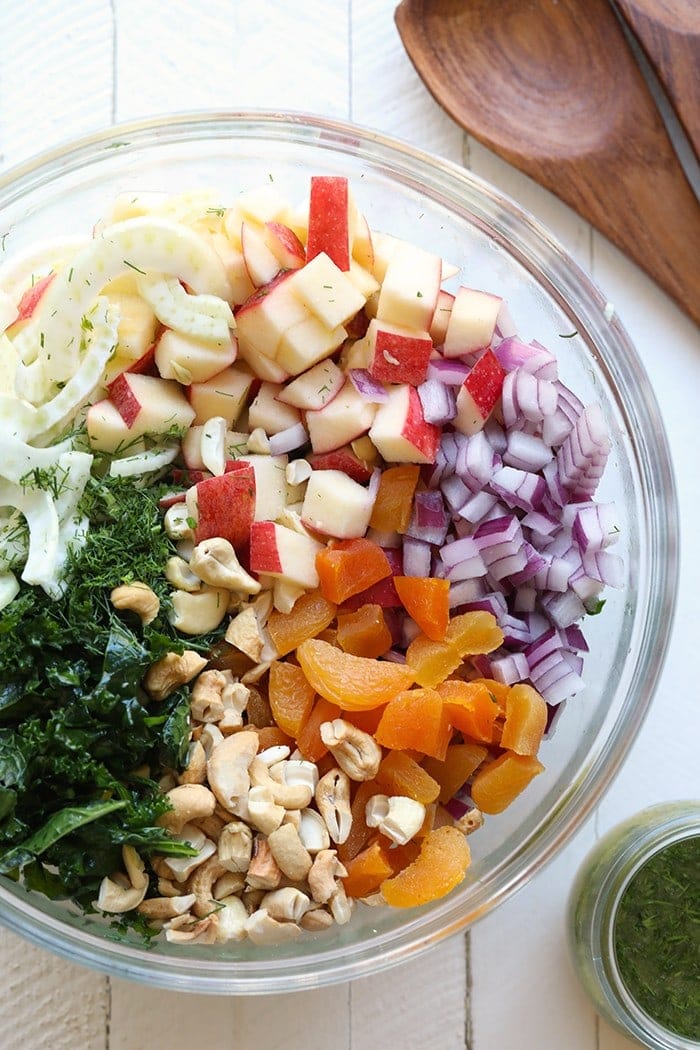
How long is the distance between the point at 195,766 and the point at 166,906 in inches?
9.7

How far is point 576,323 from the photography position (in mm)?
2195

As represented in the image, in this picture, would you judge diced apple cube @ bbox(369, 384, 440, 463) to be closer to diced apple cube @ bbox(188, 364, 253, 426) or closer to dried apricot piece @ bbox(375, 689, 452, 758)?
diced apple cube @ bbox(188, 364, 253, 426)

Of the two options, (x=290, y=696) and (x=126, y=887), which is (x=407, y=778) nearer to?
(x=290, y=696)

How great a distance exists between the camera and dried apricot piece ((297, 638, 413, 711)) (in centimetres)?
183

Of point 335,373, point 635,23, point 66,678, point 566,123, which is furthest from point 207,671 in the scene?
point 635,23

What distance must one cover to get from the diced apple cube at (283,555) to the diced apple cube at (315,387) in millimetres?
243

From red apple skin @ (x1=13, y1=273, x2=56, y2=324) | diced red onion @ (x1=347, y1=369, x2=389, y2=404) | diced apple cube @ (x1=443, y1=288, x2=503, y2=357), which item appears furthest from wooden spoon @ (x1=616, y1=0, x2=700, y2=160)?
red apple skin @ (x1=13, y1=273, x2=56, y2=324)

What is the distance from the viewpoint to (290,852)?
5.90 feet

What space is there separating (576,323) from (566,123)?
0.47 meters

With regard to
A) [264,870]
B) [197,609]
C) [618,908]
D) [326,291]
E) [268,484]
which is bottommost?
[618,908]

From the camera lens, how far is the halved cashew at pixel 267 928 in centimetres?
181

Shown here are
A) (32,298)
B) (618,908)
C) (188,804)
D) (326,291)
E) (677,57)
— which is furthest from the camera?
(677,57)

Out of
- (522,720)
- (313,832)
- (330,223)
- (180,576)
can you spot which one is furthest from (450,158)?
(313,832)

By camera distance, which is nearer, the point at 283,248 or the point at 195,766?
the point at 195,766
